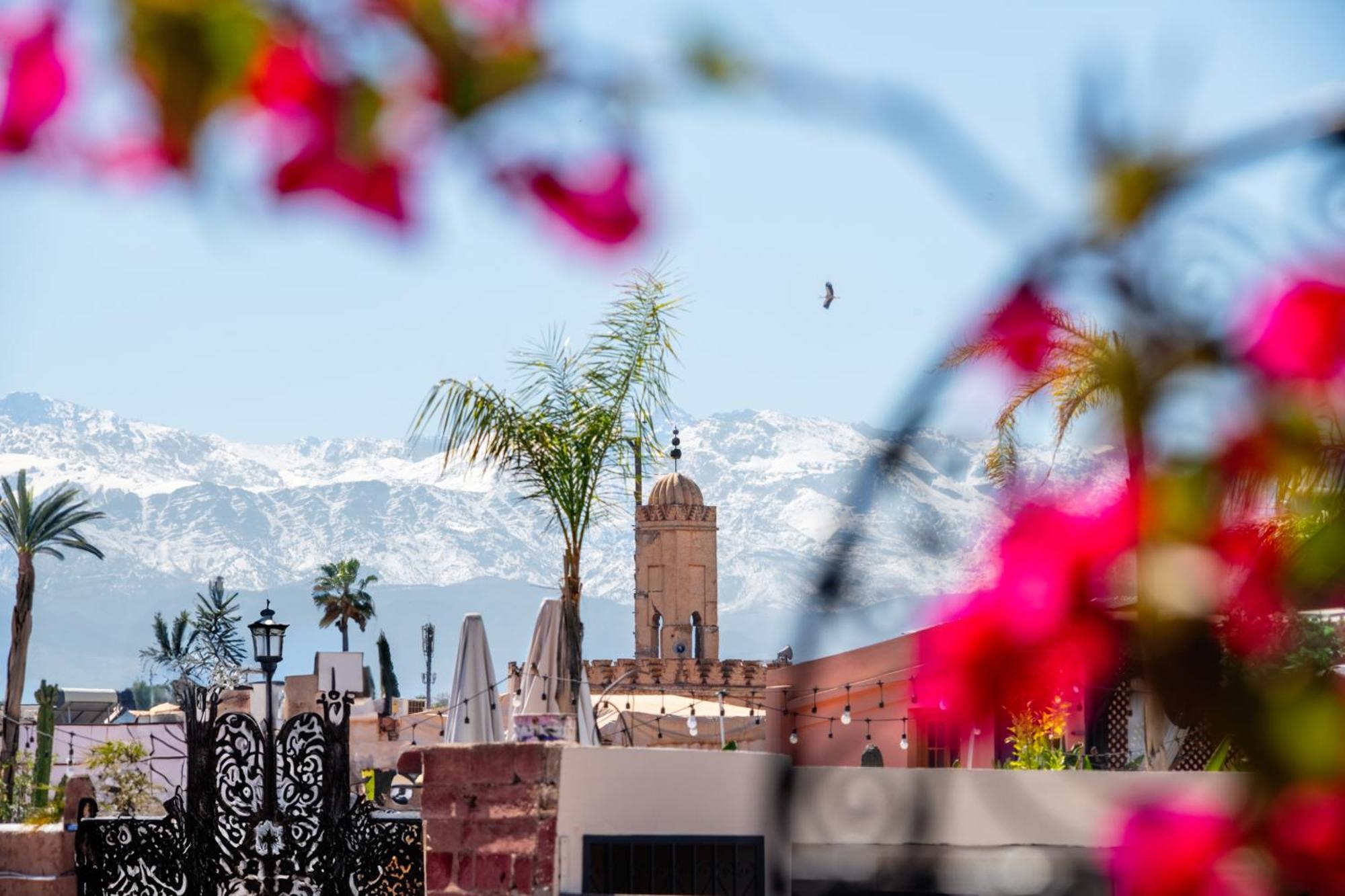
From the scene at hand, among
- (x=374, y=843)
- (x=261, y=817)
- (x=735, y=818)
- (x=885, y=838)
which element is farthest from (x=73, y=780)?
(x=885, y=838)

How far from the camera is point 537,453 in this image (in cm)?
1130

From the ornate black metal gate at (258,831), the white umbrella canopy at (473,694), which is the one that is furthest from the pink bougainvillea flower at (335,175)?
the white umbrella canopy at (473,694)

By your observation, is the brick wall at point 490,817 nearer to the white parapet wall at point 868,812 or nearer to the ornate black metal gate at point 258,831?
the white parapet wall at point 868,812

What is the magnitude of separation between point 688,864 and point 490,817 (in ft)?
6.15

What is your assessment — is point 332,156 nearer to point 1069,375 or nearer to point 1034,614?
point 1034,614

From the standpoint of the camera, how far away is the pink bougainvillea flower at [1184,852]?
0.69 meters

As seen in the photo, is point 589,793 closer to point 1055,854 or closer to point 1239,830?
point 1055,854

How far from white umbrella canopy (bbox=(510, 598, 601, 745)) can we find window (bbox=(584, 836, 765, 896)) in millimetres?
4423

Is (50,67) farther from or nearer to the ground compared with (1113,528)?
farther from the ground

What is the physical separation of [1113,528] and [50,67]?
0.55 meters

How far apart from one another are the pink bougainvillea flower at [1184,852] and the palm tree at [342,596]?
75969 millimetres

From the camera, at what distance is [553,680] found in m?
11.1

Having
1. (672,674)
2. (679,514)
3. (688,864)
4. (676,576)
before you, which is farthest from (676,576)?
(688,864)

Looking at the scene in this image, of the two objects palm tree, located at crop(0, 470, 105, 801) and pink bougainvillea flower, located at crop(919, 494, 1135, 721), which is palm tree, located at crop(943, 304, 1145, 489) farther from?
palm tree, located at crop(0, 470, 105, 801)
